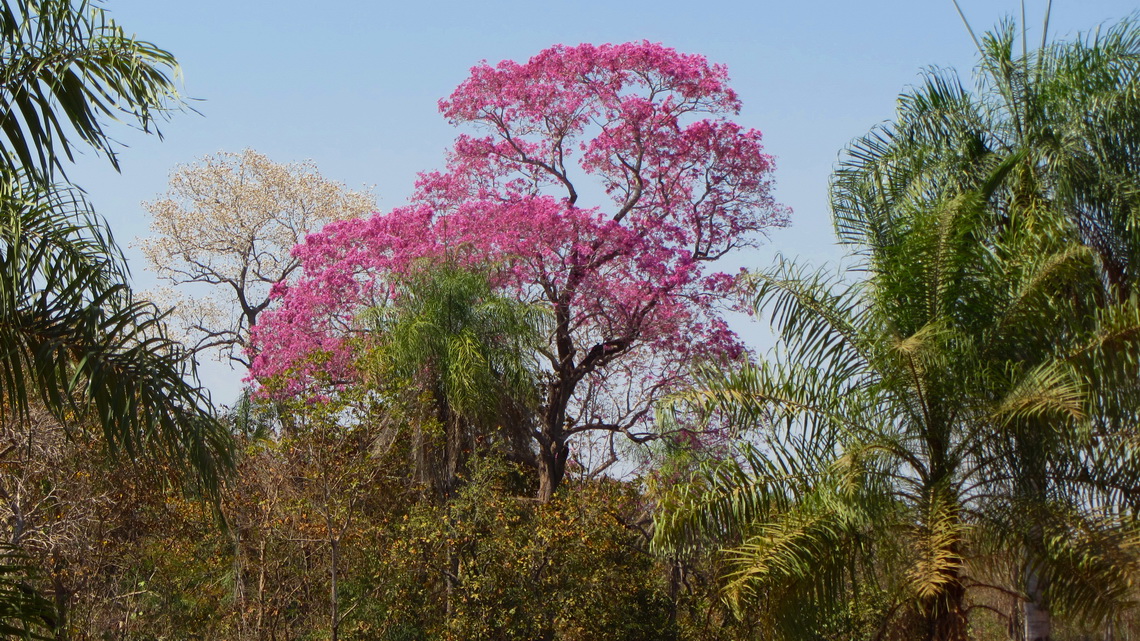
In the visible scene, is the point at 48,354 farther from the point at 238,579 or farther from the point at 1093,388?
the point at 238,579

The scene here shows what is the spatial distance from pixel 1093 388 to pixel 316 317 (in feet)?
42.3

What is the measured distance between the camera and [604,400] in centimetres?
1906

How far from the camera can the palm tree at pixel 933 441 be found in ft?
31.6

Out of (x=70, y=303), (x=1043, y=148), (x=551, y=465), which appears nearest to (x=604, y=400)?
(x=551, y=465)

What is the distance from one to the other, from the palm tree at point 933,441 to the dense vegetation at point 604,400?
0.11 ft

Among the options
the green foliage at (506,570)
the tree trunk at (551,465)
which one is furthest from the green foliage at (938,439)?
the tree trunk at (551,465)

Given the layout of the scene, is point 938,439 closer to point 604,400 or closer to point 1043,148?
point 1043,148

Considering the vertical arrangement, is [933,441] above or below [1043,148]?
below

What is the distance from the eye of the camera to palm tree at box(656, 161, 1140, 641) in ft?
31.6

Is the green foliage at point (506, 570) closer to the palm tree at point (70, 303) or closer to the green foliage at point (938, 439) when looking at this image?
the green foliage at point (938, 439)

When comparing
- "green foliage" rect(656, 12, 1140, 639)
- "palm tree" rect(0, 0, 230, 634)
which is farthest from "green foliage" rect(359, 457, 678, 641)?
"palm tree" rect(0, 0, 230, 634)

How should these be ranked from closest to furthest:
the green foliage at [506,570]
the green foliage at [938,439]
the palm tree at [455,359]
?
the green foliage at [938,439] < the green foliage at [506,570] < the palm tree at [455,359]

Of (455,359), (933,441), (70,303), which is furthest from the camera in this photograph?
(455,359)

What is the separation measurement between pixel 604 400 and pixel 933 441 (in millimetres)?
9032
